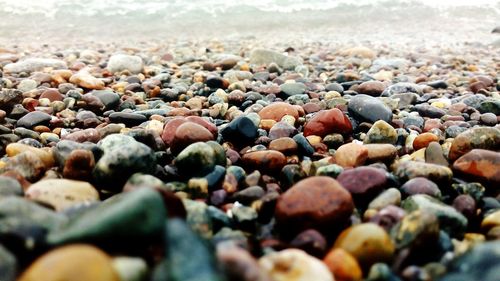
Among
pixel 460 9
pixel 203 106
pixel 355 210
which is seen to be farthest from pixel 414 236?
pixel 460 9

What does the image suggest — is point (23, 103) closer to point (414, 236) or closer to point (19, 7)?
point (414, 236)

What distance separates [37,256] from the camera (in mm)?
1087

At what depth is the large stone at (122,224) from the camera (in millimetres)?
1065

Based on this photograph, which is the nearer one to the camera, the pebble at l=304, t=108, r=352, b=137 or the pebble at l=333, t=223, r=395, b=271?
the pebble at l=333, t=223, r=395, b=271

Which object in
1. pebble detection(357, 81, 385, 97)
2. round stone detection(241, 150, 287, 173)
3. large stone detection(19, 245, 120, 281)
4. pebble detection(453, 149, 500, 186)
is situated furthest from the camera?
pebble detection(357, 81, 385, 97)

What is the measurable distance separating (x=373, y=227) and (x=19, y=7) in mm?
12530

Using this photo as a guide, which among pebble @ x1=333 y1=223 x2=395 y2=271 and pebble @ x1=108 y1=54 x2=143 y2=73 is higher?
pebble @ x1=108 y1=54 x2=143 y2=73

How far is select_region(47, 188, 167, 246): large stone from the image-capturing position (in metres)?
1.07

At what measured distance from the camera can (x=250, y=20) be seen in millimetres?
11266

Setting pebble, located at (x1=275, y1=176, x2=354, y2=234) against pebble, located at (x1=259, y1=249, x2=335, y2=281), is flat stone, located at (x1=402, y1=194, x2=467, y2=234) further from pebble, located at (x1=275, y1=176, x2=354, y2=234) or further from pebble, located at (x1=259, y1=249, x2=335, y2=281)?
pebble, located at (x1=259, y1=249, x2=335, y2=281)

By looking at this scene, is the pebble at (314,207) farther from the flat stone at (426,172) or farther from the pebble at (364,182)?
the flat stone at (426,172)

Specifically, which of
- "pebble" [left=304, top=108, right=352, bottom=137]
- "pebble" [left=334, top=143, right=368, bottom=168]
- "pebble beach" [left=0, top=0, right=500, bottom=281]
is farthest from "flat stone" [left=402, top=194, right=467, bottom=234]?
"pebble" [left=304, top=108, right=352, bottom=137]

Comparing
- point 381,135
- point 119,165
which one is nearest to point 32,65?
point 119,165

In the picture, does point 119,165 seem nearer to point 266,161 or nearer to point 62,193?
point 62,193
